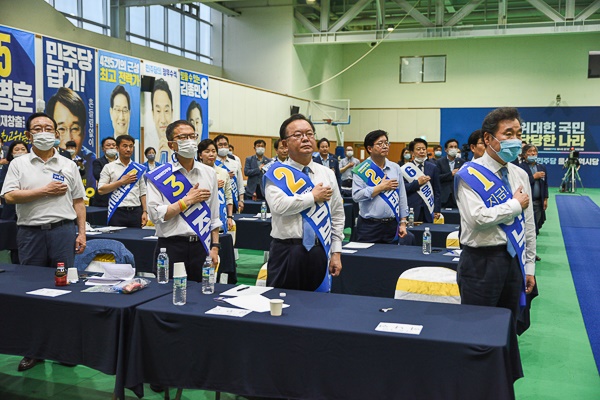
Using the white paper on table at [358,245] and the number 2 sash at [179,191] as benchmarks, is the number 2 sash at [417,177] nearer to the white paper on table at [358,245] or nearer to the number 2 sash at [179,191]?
the white paper on table at [358,245]

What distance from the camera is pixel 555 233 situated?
10523 millimetres

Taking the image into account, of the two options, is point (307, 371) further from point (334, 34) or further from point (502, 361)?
point (334, 34)

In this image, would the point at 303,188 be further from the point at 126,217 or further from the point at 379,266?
the point at 126,217

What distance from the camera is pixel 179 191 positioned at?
352cm

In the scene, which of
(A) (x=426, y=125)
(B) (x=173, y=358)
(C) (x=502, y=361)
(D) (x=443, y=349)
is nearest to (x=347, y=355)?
(D) (x=443, y=349)

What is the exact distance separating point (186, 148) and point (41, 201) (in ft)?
3.10

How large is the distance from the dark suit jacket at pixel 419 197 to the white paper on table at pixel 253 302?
11.3 ft

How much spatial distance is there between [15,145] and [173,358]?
18.0ft

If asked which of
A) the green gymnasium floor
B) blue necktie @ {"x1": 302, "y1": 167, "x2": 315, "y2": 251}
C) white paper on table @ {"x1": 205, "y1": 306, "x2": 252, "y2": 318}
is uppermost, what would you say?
blue necktie @ {"x1": 302, "y1": 167, "x2": 315, "y2": 251}

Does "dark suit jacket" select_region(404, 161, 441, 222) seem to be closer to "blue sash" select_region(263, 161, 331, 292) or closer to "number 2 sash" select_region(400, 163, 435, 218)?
"number 2 sash" select_region(400, 163, 435, 218)

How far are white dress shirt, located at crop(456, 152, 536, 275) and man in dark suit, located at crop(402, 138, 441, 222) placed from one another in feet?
9.80

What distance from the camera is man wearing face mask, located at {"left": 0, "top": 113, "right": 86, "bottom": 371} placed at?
371 cm

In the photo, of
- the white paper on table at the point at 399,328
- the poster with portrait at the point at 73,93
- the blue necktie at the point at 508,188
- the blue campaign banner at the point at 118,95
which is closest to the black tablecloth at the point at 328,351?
the white paper on table at the point at 399,328

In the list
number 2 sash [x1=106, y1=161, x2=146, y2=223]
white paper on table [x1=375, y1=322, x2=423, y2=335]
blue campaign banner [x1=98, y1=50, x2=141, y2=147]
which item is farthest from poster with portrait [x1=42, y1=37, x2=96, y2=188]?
white paper on table [x1=375, y1=322, x2=423, y2=335]
